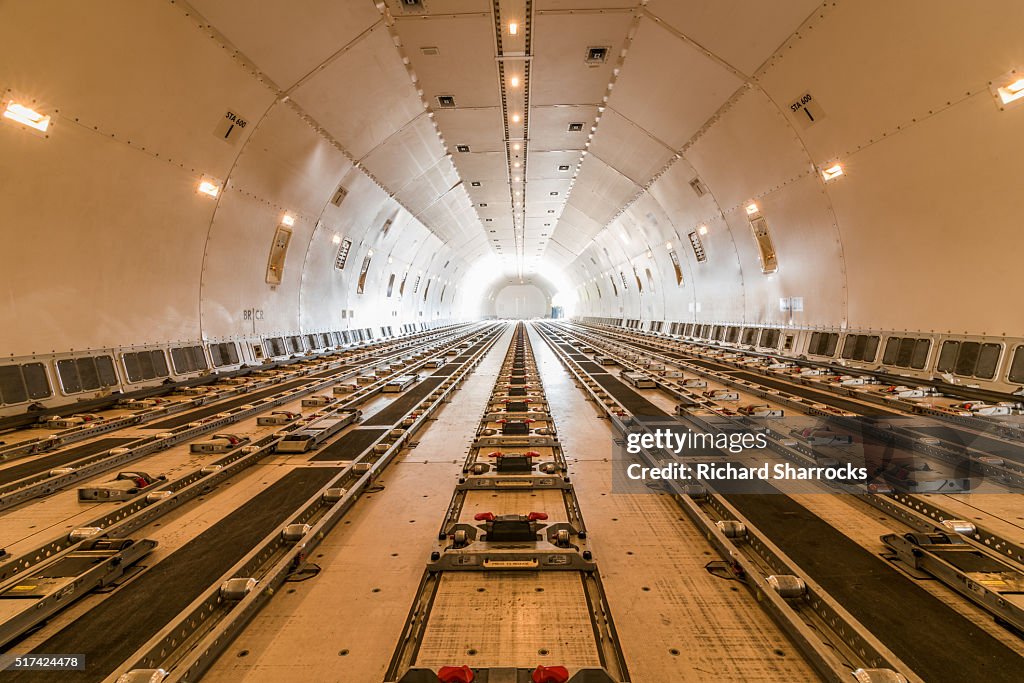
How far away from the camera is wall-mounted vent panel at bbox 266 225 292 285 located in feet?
48.8

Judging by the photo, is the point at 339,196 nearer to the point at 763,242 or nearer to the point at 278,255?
the point at 278,255

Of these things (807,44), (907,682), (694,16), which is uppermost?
(694,16)

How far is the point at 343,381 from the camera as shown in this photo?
13.5m

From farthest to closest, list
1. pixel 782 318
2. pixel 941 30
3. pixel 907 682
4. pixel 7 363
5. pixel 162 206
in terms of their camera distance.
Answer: pixel 782 318 < pixel 162 206 < pixel 7 363 < pixel 941 30 < pixel 907 682

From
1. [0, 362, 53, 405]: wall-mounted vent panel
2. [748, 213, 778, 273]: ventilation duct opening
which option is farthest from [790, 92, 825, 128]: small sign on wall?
[0, 362, 53, 405]: wall-mounted vent panel

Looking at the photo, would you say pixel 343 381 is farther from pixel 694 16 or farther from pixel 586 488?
pixel 694 16

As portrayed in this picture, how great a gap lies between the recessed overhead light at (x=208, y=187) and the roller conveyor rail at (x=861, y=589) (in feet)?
38.2

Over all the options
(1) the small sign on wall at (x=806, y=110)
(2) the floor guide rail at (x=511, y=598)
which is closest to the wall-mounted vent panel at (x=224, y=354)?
(2) the floor guide rail at (x=511, y=598)

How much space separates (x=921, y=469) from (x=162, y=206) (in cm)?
1338

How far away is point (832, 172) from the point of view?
428 inches

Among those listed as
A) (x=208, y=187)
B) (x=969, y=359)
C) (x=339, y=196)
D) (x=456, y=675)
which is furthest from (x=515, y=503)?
(x=339, y=196)

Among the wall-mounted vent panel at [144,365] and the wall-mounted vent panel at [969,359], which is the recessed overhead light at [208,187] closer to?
the wall-mounted vent panel at [144,365]

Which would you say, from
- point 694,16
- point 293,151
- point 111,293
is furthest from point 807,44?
point 111,293

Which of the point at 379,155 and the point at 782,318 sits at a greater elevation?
the point at 379,155
